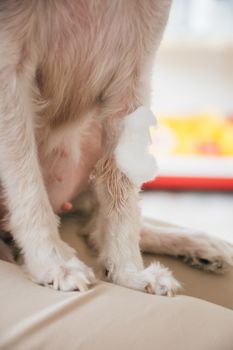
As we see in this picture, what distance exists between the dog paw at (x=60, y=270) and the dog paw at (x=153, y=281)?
0.35 feet

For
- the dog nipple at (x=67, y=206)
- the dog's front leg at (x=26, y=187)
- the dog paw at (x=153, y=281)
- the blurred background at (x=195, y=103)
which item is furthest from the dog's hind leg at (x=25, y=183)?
the blurred background at (x=195, y=103)

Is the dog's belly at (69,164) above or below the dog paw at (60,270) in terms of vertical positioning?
above

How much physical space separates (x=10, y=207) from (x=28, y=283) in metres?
0.21

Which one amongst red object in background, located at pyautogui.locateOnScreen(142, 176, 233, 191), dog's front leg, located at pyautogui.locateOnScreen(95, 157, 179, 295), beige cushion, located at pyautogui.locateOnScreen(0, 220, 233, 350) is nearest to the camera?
beige cushion, located at pyautogui.locateOnScreen(0, 220, 233, 350)

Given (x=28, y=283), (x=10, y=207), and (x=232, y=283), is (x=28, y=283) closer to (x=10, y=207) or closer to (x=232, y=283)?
(x=10, y=207)

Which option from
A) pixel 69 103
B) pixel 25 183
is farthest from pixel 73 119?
pixel 25 183

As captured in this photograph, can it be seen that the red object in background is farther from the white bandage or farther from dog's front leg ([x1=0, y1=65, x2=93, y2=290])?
dog's front leg ([x1=0, y1=65, x2=93, y2=290])

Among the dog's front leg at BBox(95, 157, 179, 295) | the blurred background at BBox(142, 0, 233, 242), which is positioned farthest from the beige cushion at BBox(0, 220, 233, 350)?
the blurred background at BBox(142, 0, 233, 242)

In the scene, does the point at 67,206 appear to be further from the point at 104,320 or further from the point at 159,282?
the point at 104,320

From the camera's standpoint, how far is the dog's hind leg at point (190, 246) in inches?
54.2

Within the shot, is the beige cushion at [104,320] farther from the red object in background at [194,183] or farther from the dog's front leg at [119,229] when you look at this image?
A: the red object in background at [194,183]

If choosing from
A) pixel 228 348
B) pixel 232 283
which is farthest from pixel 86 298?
pixel 232 283

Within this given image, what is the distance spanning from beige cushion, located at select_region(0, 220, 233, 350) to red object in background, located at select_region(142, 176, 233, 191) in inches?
90.4

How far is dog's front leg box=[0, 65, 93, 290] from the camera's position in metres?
1.15
